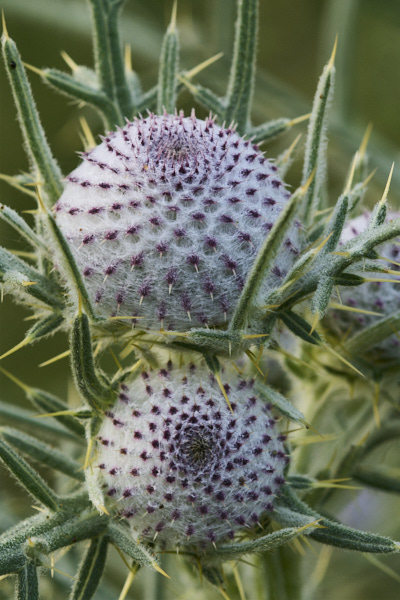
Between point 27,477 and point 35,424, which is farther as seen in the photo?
point 35,424

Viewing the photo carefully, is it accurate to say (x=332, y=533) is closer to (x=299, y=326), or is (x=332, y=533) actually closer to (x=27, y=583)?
(x=299, y=326)

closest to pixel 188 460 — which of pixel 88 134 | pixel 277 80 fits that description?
pixel 88 134

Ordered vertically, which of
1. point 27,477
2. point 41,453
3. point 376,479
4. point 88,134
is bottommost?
point 376,479

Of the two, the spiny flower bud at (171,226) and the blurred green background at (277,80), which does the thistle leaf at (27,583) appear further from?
the blurred green background at (277,80)

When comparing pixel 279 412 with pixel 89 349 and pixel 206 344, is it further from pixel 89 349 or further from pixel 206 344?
pixel 89 349

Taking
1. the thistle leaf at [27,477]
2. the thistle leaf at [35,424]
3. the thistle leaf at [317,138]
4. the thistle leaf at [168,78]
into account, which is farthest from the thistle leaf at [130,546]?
the thistle leaf at [168,78]

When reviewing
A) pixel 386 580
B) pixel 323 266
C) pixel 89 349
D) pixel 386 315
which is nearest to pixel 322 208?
pixel 386 315

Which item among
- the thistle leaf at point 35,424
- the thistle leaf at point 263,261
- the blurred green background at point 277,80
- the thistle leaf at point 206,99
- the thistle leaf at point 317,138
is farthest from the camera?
the blurred green background at point 277,80
